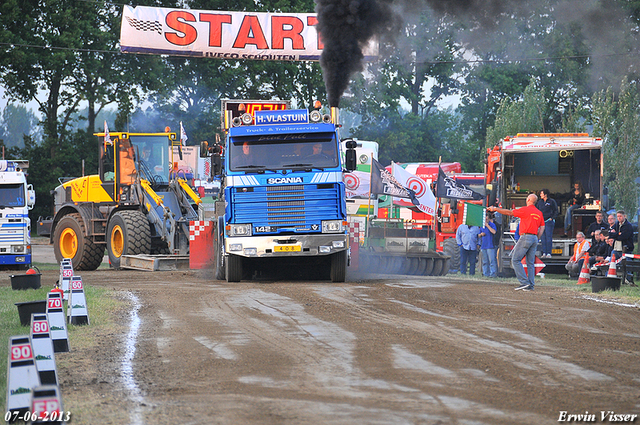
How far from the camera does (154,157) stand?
73.5 feet

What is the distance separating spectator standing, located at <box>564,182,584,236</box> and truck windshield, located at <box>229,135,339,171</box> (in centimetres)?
807

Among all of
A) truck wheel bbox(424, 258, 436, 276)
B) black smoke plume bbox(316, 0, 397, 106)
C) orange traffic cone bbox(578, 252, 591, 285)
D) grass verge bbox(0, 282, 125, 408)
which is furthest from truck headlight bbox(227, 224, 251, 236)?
orange traffic cone bbox(578, 252, 591, 285)

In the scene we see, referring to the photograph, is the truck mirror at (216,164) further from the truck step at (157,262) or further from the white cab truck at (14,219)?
the white cab truck at (14,219)

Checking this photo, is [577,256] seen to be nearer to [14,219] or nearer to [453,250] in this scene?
[453,250]

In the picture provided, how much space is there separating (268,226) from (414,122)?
46.1 m

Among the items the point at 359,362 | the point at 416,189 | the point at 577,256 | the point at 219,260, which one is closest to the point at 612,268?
the point at 577,256

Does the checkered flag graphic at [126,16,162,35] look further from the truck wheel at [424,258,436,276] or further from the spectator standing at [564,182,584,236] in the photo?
the spectator standing at [564,182,584,236]

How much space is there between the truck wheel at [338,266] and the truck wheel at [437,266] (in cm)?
537

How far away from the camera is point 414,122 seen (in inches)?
2406

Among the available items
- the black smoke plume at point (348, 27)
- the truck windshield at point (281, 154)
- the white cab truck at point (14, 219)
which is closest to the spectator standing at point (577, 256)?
the black smoke plume at point (348, 27)

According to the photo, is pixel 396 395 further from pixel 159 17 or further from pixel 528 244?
pixel 159 17

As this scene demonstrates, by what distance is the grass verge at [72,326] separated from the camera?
908 cm

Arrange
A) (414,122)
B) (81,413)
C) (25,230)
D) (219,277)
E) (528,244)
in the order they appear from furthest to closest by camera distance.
Result: (414,122), (25,230), (219,277), (528,244), (81,413)

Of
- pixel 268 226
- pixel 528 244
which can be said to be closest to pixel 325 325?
pixel 268 226
